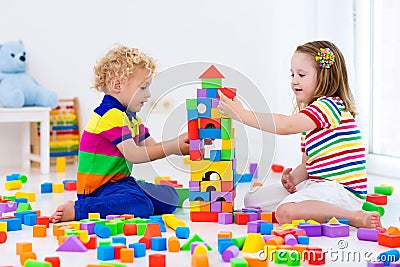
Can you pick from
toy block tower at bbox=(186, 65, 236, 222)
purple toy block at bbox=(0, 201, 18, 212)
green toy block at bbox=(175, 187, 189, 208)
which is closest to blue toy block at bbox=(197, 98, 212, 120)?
toy block tower at bbox=(186, 65, 236, 222)

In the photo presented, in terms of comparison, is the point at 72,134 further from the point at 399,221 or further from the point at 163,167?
the point at 399,221

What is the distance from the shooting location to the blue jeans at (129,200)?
195 centimetres

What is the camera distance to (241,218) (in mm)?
1902

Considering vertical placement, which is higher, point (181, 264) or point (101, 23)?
point (101, 23)

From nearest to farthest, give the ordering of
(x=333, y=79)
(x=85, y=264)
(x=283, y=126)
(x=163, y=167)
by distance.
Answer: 1. (x=85, y=264)
2. (x=283, y=126)
3. (x=333, y=79)
4. (x=163, y=167)

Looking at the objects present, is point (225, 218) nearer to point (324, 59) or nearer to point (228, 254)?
point (228, 254)

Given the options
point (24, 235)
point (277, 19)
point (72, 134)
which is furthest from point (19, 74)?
point (24, 235)

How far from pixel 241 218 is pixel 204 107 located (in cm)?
32

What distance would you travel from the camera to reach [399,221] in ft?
6.39

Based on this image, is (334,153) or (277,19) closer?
(334,153)

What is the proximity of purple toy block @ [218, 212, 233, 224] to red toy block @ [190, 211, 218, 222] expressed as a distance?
0.13 feet

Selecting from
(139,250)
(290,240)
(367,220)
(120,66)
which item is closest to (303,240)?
(290,240)

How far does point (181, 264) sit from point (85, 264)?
199 mm

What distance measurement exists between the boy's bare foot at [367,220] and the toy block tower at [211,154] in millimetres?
362
